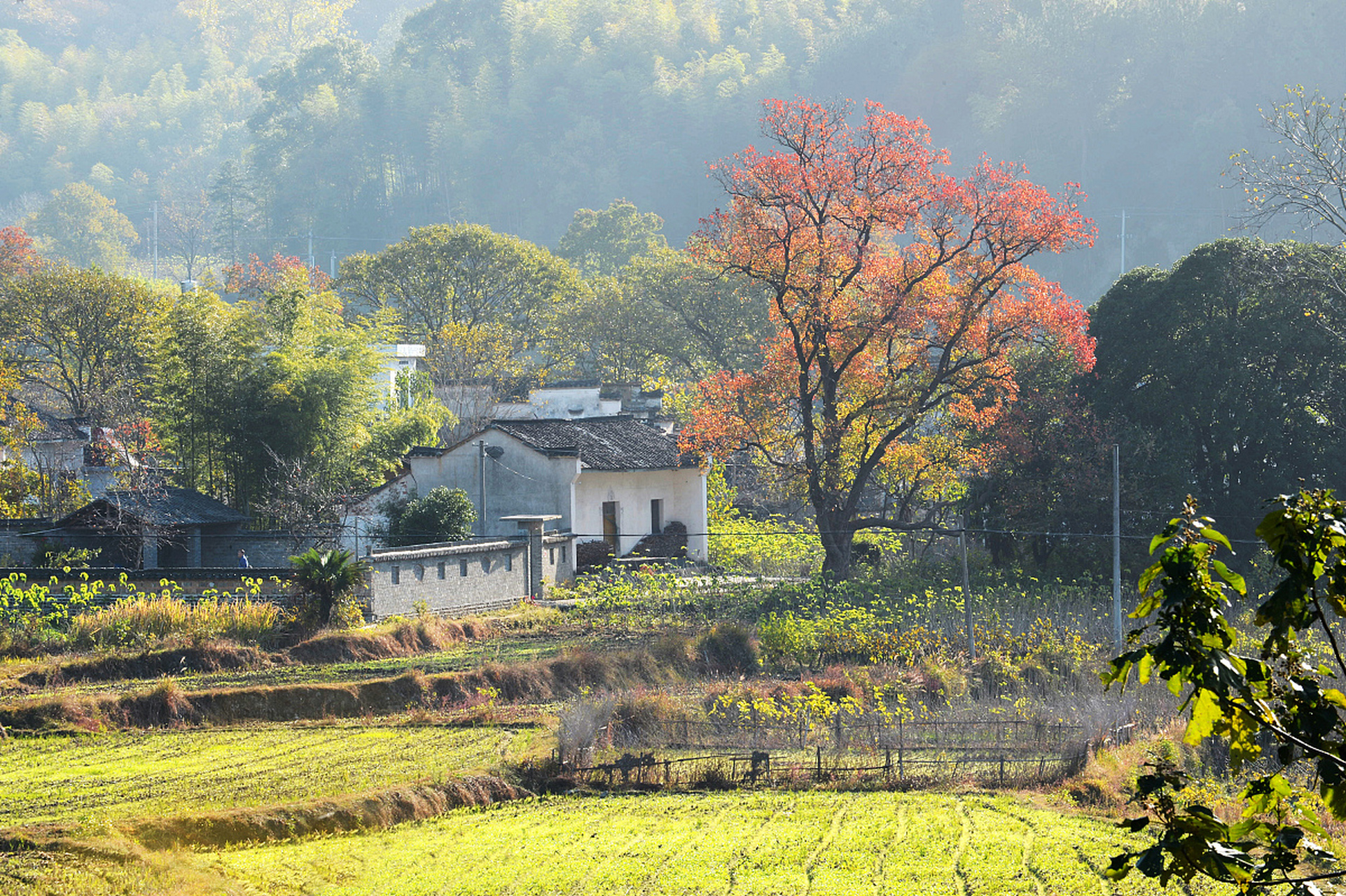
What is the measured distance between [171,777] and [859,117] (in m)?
88.6

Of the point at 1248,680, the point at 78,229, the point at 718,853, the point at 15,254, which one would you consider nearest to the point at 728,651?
the point at 718,853

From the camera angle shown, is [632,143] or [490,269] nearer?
[490,269]

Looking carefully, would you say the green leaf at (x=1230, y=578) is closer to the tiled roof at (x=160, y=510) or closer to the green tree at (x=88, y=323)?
the tiled roof at (x=160, y=510)

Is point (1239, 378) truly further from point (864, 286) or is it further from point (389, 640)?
point (389, 640)

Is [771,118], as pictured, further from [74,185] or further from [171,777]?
[74,185]

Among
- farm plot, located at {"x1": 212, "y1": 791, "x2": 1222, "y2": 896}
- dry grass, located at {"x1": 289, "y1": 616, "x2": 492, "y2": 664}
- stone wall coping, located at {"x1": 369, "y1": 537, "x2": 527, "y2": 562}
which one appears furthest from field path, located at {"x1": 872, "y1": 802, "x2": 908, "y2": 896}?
stone wall coping, located at {"x1": 369, "y1": 537, "x2": 527, "y2": 562}

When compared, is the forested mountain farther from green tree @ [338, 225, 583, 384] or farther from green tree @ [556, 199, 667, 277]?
green tree @ [338, 225, 583, 384]

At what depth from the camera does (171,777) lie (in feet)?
44.3

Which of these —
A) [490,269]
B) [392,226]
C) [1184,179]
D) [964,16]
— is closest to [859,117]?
[964,16]

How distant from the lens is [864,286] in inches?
1096

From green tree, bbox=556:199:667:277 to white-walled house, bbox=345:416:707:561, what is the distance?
4040 cm

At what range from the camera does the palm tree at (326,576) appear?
2192 centimetres

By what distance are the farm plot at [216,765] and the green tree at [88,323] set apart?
29314 millimetres

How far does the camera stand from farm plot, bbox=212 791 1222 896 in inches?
408
